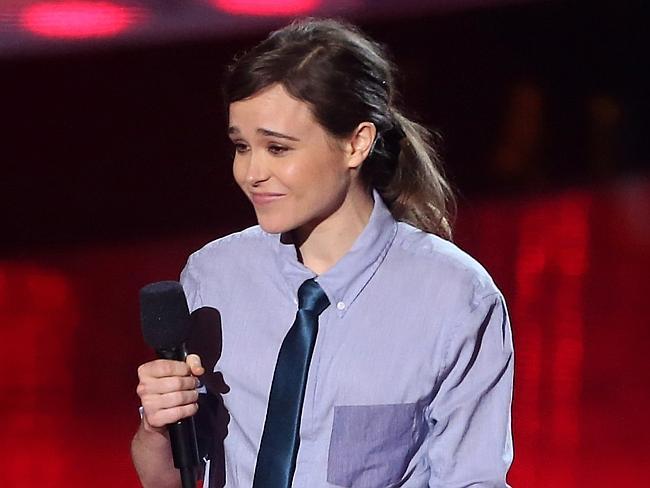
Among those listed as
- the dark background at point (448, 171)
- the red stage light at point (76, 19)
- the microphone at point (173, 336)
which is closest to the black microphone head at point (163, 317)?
the microphone at point (173, 336)

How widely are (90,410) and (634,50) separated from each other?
4890 mm

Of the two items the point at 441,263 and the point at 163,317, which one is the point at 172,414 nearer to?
the point at 163,317

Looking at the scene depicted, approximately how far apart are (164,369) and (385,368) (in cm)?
26

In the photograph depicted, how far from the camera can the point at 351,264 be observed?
1583 millimetres

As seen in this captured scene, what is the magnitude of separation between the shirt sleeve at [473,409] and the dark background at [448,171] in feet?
4.58

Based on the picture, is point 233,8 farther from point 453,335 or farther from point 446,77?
point 453,335

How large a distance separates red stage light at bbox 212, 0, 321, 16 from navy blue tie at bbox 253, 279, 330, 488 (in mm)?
4080

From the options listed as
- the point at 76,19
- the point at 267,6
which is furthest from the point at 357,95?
the point at 76,19

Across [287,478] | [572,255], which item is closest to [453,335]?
[287,478]

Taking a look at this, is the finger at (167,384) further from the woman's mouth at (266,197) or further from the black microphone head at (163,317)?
the woman's mouth at (266,197)

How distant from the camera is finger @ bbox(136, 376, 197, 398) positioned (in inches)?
56.6

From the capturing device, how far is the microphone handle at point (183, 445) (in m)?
1.46

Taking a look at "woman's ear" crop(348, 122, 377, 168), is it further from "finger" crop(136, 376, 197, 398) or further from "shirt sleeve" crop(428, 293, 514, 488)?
"finger" crop(136, 376, 197, 398)

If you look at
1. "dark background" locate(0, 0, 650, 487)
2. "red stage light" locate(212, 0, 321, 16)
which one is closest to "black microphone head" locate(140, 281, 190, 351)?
"dark background" locate(0, 0, 650, 487)
